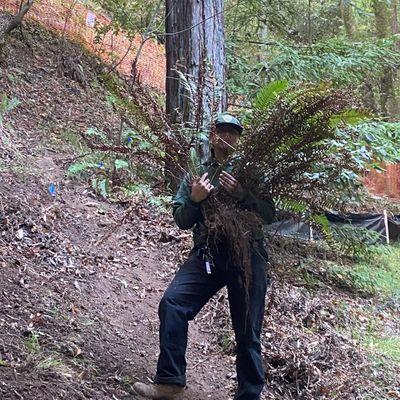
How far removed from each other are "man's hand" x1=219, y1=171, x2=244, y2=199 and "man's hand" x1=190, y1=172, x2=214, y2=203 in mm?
105

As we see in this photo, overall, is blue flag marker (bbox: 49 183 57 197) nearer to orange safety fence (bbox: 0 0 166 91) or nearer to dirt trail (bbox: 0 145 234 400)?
dirt trail (bbox: 0 145 234 400)

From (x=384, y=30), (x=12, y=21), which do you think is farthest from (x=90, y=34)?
(x=384, y=30)

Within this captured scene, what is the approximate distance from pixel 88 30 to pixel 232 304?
1254 cm

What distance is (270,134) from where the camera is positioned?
156 inches

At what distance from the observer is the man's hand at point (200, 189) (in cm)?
389

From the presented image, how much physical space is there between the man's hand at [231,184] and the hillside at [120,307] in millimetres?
946

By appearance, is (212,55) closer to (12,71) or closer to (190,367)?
(190,367)

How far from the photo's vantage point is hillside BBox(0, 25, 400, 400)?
418cm

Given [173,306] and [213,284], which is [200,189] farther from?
[173,306]

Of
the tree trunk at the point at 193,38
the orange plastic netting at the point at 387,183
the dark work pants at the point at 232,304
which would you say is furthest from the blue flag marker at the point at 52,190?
the orange plastic netting at the point at 387,183

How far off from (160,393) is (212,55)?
4025mm

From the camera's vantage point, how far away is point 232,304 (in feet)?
13.5

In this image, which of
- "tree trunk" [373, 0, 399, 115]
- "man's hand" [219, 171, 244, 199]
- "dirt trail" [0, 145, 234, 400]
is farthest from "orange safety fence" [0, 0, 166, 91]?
"man's hand" [219, 171, 244, 199]

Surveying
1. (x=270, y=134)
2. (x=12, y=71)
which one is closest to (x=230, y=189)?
(x=270, y=134)
